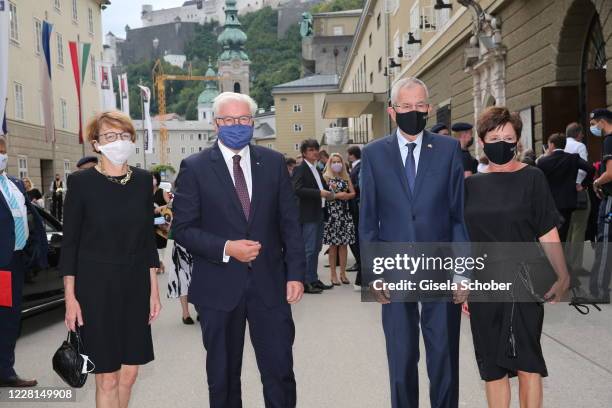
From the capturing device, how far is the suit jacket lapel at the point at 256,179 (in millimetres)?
3994

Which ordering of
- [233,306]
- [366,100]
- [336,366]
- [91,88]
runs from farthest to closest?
[91,88] < [366,100] < [336,366] < [233,306]

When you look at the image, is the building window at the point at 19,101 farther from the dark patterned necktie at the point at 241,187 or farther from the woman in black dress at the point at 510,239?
the woman in black dress at the point at 510,239

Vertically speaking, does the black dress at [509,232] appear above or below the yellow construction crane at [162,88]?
below

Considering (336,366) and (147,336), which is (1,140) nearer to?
(147,336)

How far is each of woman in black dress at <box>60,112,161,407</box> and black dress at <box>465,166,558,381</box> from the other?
6.23 feet

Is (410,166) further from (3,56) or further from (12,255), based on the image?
(3,56)

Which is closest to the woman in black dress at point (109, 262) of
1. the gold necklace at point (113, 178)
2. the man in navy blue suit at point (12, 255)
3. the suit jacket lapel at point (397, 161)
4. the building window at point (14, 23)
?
the gold necklace at point (113, 178)

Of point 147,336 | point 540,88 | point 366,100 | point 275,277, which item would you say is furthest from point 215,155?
point 366,100

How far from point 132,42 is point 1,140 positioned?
7212 inches

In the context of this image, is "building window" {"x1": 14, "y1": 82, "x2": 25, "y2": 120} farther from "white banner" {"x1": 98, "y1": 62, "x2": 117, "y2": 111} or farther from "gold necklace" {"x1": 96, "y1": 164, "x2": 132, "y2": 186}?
"gold necklace" {"x1": 96, "y1": 164, "x2": 132, "y2": 186}

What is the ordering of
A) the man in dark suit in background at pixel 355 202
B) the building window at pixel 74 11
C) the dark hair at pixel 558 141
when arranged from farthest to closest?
the building window at pixel 74 11, the man in dark suit in background at pixel 355 202, the dark hair at pixel 558 141

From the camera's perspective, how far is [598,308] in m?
7.78

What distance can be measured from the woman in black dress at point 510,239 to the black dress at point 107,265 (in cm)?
190

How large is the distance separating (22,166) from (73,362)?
92.7 feet
